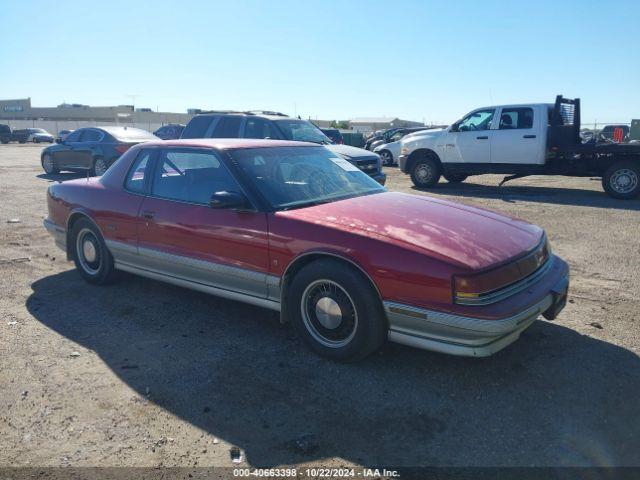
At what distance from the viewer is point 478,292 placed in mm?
3178

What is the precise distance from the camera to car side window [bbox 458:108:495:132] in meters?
12.5

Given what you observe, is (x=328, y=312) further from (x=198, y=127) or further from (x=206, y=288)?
(x=198, y=127)

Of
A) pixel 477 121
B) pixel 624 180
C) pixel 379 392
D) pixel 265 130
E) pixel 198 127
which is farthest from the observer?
pixel 477 121

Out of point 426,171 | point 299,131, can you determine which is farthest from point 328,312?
point 426,171

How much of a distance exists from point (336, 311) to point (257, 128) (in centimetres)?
800

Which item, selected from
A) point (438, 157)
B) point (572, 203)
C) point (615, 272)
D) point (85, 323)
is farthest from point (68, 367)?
point (438, 157)

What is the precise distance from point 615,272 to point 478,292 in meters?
3.45

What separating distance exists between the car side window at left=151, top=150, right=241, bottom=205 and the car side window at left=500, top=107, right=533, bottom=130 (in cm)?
946

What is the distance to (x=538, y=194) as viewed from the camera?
12.2m

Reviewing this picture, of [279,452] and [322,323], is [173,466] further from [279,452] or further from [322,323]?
[322,323]

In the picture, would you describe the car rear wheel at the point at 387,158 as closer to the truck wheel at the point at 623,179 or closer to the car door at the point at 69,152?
the truck wheel at the point at 623,179

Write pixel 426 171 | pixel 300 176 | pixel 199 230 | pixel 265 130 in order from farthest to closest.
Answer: pixel 426 171 < pixel 265 130 < pixel 300 176 < pixel 199 230

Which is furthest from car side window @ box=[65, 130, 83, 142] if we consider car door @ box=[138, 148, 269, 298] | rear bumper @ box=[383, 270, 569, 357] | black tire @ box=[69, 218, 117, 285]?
rear bumper @ box=[383, 270, 569, 357]

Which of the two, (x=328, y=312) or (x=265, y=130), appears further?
(x=265, y=130)
